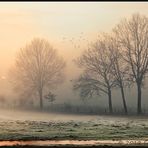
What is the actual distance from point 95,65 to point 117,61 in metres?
0.27

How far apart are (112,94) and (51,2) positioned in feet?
4.25

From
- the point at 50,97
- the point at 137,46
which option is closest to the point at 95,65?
the point at 137,46

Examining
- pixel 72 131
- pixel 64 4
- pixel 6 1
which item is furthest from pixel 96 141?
pixel 6 1

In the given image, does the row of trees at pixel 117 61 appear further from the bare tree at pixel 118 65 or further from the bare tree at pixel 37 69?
the bare tree at pixel 37 69

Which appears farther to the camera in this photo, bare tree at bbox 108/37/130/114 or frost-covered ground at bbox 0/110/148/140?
bare tree at bbox 108/37/130/114

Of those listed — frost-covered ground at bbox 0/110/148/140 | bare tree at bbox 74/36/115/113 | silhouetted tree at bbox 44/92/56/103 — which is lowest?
frost-covered ground at bbox 0/110/148/140

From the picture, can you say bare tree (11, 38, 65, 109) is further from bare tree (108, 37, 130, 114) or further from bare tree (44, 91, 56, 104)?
bare tree (108, 37, 130, 114)

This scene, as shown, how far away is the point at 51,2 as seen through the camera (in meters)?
4.88

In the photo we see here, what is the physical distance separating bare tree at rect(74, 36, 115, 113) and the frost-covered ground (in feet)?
0.74

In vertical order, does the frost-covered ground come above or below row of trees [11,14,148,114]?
below

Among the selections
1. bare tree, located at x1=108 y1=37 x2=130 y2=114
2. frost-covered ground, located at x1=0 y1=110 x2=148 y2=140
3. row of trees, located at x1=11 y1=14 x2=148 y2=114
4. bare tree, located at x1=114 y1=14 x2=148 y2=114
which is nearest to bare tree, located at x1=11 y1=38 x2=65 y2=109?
row of trees, located at x1=11 y1=14 x2=148 y2=114

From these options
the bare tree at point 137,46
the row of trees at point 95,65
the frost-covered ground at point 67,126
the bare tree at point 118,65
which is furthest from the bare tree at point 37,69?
the bare tree at point 137,46

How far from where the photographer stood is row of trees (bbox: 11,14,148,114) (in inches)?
195

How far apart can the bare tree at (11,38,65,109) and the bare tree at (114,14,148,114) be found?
80cm
